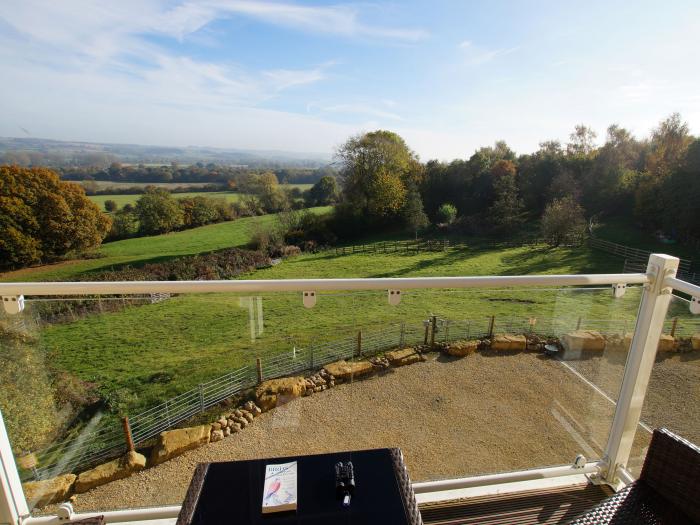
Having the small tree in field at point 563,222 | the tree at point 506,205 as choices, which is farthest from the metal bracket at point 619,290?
the tree at point 506,205

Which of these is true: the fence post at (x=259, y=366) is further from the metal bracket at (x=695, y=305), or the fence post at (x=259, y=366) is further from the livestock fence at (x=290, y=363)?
the metal bracket at (x=695, y=305)

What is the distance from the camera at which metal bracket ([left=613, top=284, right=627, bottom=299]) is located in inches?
57.1

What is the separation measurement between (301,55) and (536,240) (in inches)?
724

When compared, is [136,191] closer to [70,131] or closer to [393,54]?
[70,131]

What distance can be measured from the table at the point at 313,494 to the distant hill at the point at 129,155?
22.4 metres

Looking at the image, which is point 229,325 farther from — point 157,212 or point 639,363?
point 157,212

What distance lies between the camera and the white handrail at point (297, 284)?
1.25m

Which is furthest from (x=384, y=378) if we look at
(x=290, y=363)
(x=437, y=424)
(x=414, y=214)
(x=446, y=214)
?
(x=446, y=214)

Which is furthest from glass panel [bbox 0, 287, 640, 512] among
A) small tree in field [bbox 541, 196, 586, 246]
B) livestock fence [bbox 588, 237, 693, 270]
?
small tree in field [bbox 541, 196, 586, 246]

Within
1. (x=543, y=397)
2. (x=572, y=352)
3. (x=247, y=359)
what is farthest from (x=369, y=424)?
(x=572, y=352)

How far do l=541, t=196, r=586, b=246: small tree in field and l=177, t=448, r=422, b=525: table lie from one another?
23.0 metres

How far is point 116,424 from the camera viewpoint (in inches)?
73.5

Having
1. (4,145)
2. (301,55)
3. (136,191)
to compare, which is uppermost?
(301,55)

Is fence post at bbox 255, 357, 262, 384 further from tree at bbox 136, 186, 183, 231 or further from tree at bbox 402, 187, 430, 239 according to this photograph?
tree at bbox 402, 187, 430, 239
